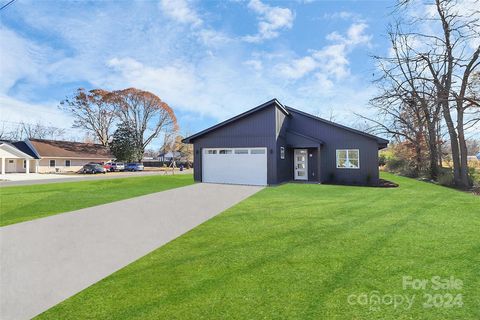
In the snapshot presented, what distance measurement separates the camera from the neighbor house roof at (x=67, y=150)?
33281 millimetres

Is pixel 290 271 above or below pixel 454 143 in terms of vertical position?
below

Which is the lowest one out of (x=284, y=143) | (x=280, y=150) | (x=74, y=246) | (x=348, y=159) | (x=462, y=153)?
(x=74, y=246)

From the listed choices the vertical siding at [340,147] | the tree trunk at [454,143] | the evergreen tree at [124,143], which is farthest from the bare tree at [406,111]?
the evergreen tree at [124,143]

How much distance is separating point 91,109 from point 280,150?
128 ft

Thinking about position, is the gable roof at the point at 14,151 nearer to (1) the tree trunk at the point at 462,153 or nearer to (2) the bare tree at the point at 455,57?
(2) the bare tree at the point at 455,57

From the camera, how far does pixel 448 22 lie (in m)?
14.0

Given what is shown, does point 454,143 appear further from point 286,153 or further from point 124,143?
point 124,143

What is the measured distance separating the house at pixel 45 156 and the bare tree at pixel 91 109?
3.98 metres

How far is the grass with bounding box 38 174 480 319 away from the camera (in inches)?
98.3

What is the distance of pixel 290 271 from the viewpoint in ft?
11.0

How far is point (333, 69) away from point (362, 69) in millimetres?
2336

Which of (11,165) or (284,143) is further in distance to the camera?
(11,165)

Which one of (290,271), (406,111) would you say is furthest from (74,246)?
(406,111)

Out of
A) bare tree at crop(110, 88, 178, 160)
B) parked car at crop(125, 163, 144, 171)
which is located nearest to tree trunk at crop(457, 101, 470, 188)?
parked car at crop(125, 163, 144, 171)
